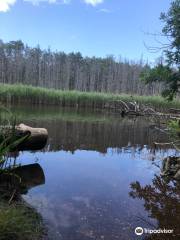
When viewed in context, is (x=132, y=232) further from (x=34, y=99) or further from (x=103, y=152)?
(x=34, y=99)

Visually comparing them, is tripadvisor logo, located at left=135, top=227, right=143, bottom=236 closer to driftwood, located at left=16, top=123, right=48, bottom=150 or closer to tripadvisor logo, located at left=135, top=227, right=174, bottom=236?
tripadvisor logo, located at left=135, top=227, right=174, bottom=236

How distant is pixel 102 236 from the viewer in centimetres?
278

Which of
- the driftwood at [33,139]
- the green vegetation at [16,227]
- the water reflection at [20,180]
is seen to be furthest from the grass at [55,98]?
the green vegetation at [16,227]

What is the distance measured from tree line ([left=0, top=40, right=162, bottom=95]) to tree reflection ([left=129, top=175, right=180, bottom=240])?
132 ft

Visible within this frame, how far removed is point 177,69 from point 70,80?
40473 millimetres

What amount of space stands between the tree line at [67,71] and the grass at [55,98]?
18.5 metres

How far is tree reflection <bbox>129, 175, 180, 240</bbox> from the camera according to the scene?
119 inches

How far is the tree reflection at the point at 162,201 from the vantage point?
304 centimetres

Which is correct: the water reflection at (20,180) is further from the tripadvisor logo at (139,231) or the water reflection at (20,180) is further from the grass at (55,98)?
the grass at (55,98)

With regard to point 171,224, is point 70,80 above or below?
above

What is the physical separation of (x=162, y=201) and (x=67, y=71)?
43313mm

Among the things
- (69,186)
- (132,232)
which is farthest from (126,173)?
(132,232)

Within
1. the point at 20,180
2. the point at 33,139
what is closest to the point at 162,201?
the point at 20,180

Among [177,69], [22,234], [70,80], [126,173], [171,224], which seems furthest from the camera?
[70,80]
